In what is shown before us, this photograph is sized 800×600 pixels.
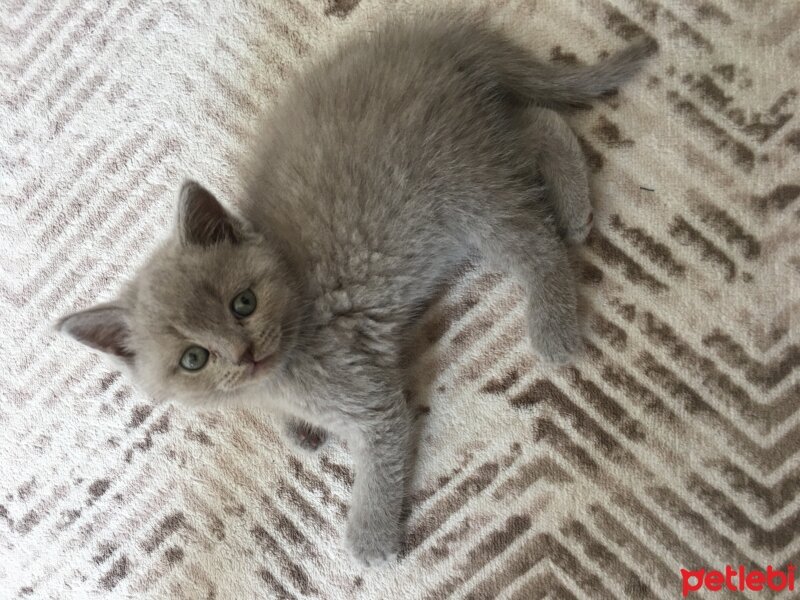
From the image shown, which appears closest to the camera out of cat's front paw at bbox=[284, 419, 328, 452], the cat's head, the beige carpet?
the cat's head

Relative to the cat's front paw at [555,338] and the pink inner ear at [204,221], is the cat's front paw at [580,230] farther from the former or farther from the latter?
the pink inner ear at [204,221]

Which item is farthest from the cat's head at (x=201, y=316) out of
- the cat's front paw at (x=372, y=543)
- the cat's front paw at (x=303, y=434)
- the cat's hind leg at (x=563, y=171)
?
the cat's hind leg at (x=563, y=171)

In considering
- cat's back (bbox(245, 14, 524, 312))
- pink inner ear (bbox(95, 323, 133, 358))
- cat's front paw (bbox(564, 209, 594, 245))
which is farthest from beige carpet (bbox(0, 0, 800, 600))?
pink inner ear (bbox(95, 323, 133, 358))

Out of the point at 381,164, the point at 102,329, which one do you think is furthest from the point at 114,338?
the point at 381,164

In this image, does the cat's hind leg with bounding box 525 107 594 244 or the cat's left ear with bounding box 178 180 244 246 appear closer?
the cat's left ear with bounding box 178 180 244 246

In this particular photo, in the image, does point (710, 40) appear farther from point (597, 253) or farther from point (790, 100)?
point (597, 253)

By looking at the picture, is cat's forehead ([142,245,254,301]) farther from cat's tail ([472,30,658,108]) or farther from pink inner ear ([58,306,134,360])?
cat's tail ([472,30,658,108])

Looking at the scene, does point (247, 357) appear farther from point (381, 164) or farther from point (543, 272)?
point (543, 272)
